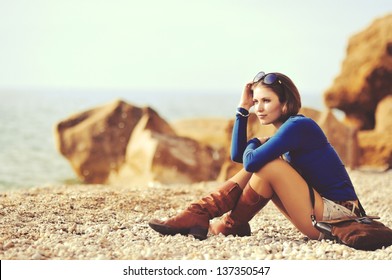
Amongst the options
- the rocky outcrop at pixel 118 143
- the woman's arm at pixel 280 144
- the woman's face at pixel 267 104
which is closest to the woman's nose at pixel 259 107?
the woman's face at pixel 267 104

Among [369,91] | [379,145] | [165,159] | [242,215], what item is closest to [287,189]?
[242,215]

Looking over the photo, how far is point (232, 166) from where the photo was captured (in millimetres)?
9695

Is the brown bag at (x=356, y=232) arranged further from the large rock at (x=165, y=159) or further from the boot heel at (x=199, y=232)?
the large rock at (x=165, y=159)

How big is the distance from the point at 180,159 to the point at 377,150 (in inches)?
183

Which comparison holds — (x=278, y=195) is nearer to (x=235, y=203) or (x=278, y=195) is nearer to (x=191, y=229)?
(x=235, y=203)

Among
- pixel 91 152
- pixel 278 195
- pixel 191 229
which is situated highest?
pixel 278 195

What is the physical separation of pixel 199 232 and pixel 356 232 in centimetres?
103

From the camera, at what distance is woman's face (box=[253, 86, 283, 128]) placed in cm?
411

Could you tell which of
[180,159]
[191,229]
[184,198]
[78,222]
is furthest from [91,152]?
[191,229]

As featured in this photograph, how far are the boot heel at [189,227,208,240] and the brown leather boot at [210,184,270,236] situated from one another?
0.19 m

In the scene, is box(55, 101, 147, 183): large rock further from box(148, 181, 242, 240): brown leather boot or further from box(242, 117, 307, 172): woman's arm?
box(242, 117, 307, 172): woman's arm

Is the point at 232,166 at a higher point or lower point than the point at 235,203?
lower

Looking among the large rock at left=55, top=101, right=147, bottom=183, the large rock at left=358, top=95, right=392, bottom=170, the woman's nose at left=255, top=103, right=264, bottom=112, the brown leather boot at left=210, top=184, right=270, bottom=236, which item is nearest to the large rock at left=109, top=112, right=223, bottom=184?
the large rock at left=55, top=101, right=147, bottom=183

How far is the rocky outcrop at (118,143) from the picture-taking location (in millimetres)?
10227
